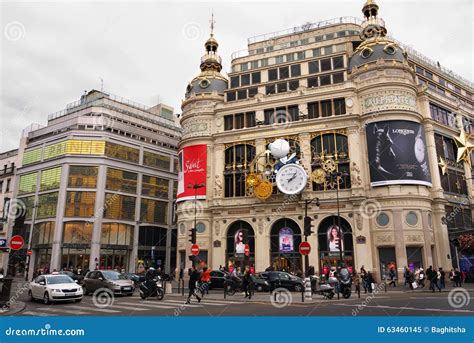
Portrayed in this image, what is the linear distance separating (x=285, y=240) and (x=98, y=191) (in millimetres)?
26913

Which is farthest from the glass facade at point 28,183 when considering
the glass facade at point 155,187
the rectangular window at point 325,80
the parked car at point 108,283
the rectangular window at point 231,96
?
the rectangular window at point 325,80

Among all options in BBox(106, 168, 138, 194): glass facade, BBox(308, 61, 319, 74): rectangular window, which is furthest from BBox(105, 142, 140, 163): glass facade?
BBox(308, 61, 319, 74): rectangular window

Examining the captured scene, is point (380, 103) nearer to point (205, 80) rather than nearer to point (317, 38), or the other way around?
point (317, 38)

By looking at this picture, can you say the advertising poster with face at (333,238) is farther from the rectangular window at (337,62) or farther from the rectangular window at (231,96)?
the rectangular window at (231,96)

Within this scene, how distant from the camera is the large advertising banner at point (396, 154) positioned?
1508 inches

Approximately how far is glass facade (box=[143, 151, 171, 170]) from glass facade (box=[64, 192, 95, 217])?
10.5 meters

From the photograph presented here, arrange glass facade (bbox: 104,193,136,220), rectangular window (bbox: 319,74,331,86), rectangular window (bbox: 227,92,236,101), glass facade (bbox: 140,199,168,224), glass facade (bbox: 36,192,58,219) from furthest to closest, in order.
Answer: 1. glass facade (bbox: 140,199,168,224)
2. glass facade (bbox: 104,193,136,220)
3. glass facade (bbox: 36,192,58,219)
4. rectangular window (bbox: 227,92,236,101)
5. rectangular window (bbox: 319,74,331,86)

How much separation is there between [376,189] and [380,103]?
30.3ft

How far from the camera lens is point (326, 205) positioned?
4069 cm

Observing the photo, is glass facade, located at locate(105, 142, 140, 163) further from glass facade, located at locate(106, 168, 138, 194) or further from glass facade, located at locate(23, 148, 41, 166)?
glass facade, located at locate(23, 148, 41, 166)

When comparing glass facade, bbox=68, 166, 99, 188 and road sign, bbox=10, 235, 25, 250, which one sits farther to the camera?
glass facade, bbox=68, 166, 99, 188

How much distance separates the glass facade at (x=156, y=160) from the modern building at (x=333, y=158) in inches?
458

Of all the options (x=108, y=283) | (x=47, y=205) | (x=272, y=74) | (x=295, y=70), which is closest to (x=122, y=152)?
(x=47, y=205)

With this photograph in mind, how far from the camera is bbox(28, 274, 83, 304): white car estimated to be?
19281 millimetres
